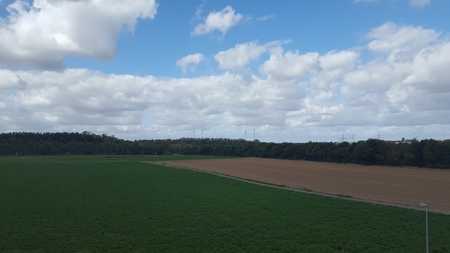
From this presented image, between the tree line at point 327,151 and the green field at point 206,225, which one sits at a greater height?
the tree line at point 327,151

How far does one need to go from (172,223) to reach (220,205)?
29.9 feet

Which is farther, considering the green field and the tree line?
the tree line

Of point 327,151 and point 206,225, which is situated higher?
point 327,151

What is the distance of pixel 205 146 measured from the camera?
18975cm

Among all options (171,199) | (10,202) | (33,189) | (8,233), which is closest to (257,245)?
(8,233)

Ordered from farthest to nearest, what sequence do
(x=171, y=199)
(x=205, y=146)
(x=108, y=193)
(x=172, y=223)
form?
(x=205, y=146) < (x=108, y=193) < (x=171, y=199) < (x=172, y=223)

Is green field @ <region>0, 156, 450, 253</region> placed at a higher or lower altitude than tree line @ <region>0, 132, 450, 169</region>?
lower

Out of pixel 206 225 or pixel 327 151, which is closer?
pixel 206 225

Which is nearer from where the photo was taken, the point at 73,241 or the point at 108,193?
the point at 73,241

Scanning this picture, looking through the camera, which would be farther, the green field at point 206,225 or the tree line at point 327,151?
the tree line at point 327,151

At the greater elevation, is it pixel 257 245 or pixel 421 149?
pixel 421 149

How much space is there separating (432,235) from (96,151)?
190468 millimetres

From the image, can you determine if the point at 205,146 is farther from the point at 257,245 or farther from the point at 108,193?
the point at 257,245

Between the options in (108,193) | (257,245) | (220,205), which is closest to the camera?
(257,245)
